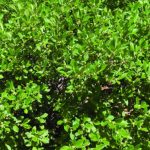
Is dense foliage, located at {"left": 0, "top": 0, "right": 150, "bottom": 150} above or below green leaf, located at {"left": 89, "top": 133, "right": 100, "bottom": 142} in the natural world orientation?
above

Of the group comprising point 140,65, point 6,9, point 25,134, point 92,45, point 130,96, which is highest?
point 6,9

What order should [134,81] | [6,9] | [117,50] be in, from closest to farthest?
[117,50] → [134,81] → [6,9]

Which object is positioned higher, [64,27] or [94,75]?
[64,27]

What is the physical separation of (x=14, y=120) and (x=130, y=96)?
1313 millimetres

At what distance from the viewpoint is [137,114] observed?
4598 millimetres

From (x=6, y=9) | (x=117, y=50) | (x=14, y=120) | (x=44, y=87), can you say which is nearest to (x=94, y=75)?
(x=117, y=50)

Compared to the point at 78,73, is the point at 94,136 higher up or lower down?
lower down

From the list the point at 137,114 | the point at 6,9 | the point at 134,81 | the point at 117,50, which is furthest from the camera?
the point at 6,9

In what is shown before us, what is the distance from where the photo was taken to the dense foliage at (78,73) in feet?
13.7

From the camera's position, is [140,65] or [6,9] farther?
[6,9]

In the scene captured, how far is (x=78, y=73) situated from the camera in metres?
4.06

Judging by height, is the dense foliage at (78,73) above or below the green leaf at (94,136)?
above

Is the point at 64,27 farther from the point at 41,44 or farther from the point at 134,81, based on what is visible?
the point at 134,81

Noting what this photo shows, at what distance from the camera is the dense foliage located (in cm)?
417
